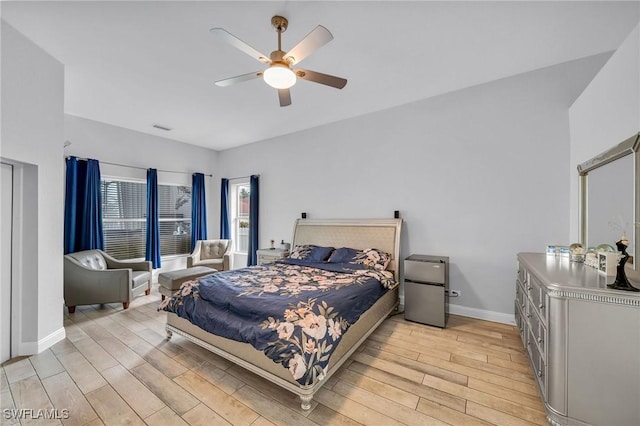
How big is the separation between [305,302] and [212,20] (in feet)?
8.20

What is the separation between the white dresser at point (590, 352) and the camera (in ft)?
4.89

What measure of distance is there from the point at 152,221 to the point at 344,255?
3863mm

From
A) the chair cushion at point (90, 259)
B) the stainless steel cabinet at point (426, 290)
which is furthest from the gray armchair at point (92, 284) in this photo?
the stainless steel cabinet at point (426, 290)

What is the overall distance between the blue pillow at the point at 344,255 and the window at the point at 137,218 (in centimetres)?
377

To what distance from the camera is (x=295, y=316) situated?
6.52 ft

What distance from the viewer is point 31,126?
251cm

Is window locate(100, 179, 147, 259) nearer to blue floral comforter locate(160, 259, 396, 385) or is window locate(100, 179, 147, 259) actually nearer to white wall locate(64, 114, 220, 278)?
white wall locate(64, 114, 220, 278)

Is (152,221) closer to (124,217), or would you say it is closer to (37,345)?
(124,217)

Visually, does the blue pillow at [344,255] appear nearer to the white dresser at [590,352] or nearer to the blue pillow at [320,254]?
the blue pillow at [320,254]

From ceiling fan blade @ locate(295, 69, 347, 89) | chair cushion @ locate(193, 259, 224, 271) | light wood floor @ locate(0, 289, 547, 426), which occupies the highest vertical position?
ceiling fan blade @ locate(295, 69, 347, 89)

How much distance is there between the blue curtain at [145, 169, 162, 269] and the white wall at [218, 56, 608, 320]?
3.39m

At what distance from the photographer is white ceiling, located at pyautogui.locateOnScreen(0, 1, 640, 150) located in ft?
6.82

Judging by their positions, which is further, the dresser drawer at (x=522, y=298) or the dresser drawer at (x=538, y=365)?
the dresser drawer at (x=522, y=298)

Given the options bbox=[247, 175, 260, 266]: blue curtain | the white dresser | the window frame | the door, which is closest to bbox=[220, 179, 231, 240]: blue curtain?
the window frame
